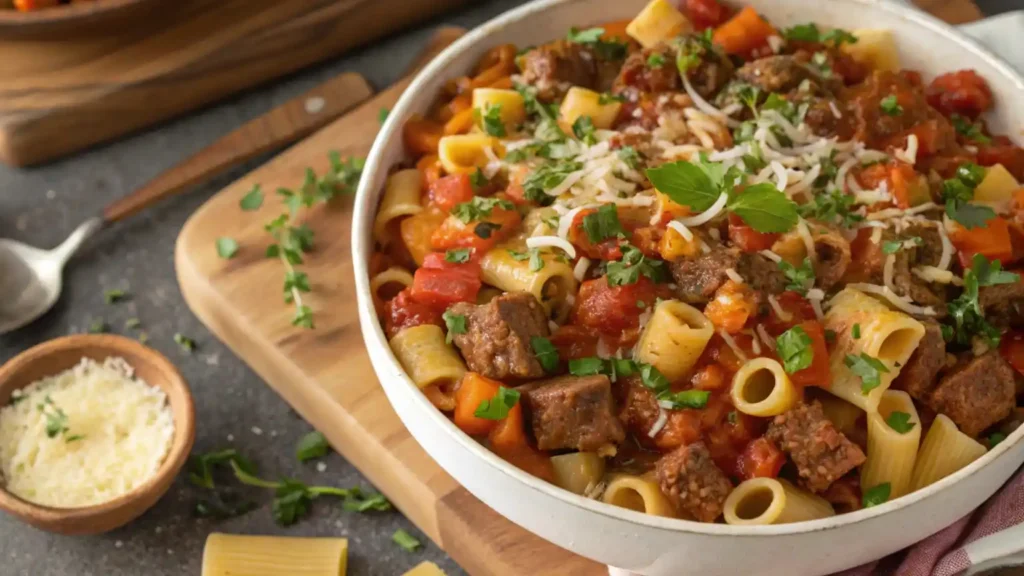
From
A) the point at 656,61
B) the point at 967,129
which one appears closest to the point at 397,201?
the point at 656,61

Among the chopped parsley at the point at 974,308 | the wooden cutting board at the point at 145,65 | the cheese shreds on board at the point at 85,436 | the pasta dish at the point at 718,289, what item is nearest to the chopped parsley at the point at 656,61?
the pasta dish at the point at 718,289

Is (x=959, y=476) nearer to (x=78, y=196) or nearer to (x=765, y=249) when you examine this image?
(x=765, y=249)

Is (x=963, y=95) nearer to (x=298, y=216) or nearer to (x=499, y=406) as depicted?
(x=499, y=406)

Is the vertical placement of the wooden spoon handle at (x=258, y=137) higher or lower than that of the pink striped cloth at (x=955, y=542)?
lower

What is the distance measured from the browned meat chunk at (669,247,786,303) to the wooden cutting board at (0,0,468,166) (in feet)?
8.48

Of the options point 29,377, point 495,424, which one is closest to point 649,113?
point 495,424

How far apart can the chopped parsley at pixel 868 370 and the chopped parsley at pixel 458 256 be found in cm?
118

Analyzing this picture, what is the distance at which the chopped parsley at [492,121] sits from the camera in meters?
3.56

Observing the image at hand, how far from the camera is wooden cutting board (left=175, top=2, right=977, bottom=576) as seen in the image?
328 cm

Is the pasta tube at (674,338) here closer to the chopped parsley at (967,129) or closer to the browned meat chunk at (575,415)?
the browned meat chunk at (575,415)

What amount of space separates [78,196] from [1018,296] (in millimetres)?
3764

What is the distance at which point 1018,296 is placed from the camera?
3105 mm

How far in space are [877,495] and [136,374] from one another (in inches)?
99.7

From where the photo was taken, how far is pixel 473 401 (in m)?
2.94
